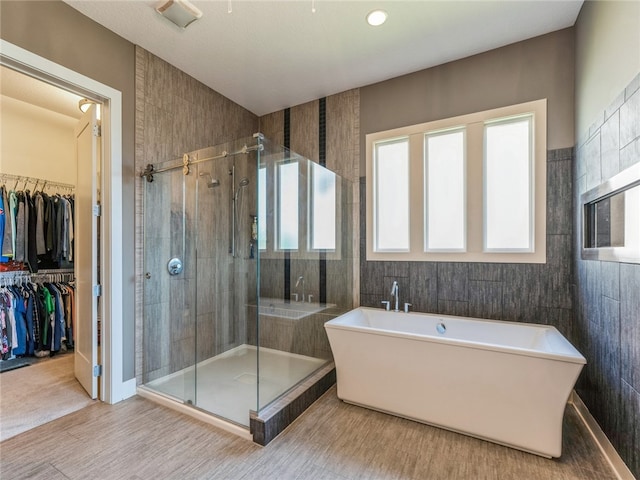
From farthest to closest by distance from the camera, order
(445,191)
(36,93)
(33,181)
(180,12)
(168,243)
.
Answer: (33,181) → (36,93) → (445,191) → (168,243) → (180,12)

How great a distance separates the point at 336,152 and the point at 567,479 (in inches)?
122

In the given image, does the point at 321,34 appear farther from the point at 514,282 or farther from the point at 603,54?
the point at 514,282

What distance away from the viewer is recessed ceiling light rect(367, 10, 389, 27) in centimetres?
219

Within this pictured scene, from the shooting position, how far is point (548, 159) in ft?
8.04

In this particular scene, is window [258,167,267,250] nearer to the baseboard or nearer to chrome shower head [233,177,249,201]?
chrome shower head [233,177,249,201]

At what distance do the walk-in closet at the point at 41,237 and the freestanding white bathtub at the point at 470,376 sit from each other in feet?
7.56

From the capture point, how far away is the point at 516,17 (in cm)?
225

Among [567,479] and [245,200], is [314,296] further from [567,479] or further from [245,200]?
[567,479]

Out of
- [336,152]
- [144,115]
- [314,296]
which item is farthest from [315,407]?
[144,115]

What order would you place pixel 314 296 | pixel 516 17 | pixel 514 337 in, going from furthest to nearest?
pixel 314 296 → pixel 514 337 → pixel 516 17

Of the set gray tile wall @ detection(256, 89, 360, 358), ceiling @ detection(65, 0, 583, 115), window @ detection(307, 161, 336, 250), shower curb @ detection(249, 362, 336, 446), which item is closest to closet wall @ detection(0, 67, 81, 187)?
ceiling @ detection(65, 0, 583, 115)

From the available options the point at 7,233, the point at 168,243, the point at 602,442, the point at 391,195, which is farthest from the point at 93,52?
the point at 602,442

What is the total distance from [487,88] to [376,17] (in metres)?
1.20

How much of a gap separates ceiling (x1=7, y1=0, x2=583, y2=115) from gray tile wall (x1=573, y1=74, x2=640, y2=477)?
3.55ft
